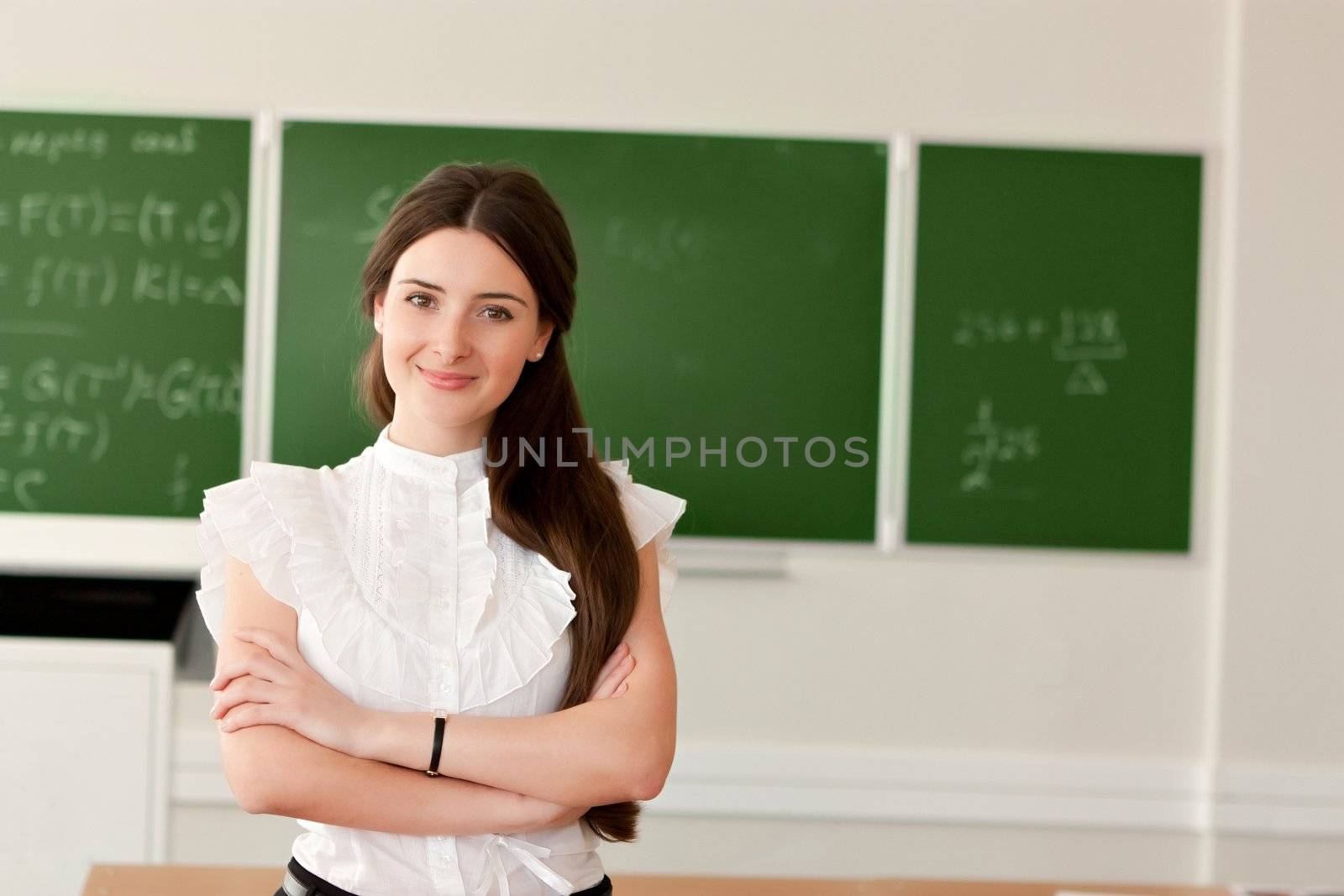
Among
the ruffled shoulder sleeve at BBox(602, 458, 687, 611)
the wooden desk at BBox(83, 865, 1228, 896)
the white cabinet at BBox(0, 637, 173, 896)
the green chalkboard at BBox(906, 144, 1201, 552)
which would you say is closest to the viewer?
the ruffled shoulder sleeve at BBox(602, 458, 687, 611)

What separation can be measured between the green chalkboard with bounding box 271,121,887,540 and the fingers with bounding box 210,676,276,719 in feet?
5.93

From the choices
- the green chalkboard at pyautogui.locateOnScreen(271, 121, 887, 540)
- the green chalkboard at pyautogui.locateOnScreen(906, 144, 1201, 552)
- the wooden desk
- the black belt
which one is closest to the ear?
the black belt

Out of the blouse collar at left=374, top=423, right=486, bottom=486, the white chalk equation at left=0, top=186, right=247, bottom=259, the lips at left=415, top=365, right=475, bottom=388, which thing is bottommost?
the blouse collar at left=374, top=423, right=486, bottom=486

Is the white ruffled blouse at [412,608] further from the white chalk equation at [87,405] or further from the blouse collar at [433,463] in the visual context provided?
the white chalk equation at [87,405]

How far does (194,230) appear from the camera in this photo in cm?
325

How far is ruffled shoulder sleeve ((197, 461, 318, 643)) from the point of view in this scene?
1.52m

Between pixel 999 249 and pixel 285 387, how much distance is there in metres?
1.85

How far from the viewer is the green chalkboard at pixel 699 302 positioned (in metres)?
3.25

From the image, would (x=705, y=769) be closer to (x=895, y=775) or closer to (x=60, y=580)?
(x=895, y=775)

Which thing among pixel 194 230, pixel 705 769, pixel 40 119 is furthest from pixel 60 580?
pixel 705 769

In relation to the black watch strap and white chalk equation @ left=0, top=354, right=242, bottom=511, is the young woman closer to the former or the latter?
the black watch strap

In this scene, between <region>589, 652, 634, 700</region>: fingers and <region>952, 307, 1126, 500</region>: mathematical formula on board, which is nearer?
<region>589, 652, 634, 700</region>: fingers

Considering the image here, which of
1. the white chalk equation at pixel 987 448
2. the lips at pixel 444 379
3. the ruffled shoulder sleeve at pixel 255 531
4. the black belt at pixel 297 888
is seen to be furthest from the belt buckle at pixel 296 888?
the white chalk equation at pixel 987 448

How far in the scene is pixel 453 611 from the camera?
153 centimetres
